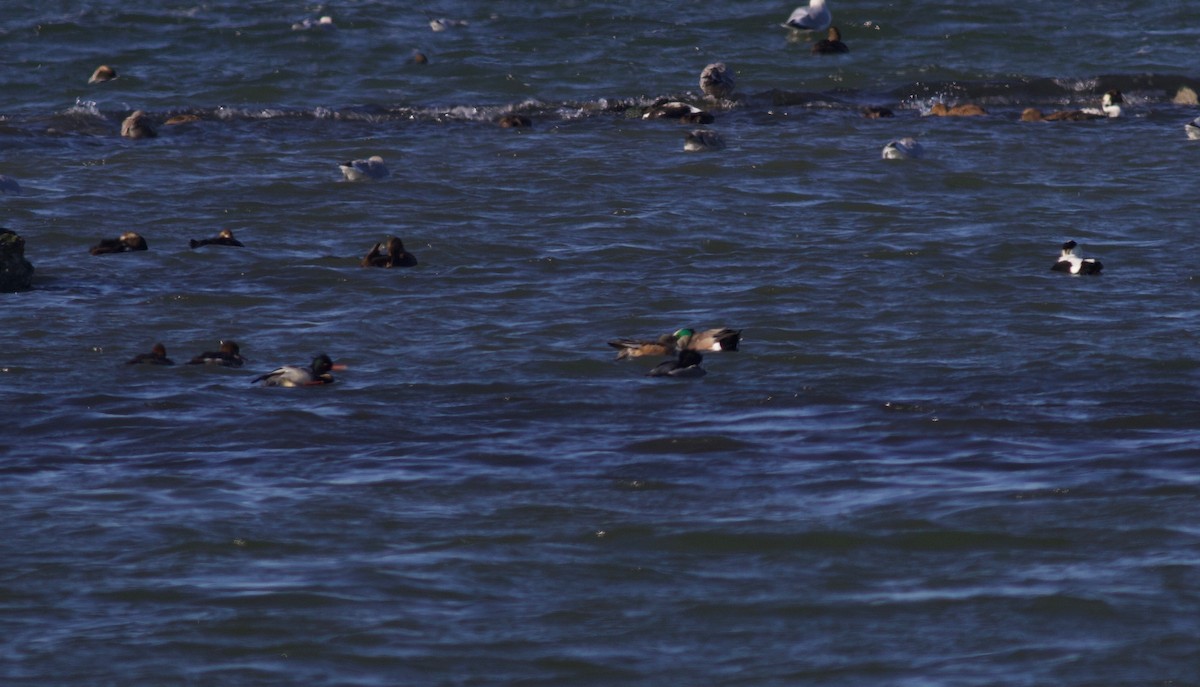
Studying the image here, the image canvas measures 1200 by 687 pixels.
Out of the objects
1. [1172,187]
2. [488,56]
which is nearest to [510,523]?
[1172,187]

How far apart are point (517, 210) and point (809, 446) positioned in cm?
1008

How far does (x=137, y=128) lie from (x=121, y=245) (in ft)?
25.7

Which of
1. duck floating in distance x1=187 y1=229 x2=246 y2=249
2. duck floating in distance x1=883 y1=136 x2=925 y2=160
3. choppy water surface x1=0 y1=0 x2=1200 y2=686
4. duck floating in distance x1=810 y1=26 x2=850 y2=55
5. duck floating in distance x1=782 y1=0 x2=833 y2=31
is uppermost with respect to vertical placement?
duck floating in distance x1=782 y1=0 x2=833 y2=31

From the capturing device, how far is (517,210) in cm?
2317

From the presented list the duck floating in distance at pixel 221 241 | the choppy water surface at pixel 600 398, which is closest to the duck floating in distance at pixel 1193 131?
the choppy water surface at pixel 600 398

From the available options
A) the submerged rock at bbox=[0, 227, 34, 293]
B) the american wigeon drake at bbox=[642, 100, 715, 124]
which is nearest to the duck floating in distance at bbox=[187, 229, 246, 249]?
the submerged rock at bbox=[0, 227, 34, 293]

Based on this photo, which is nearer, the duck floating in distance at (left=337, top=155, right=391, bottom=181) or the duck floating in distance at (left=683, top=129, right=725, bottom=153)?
the duck floating in distance at (left=337, top=155, right=391, bottom=181)

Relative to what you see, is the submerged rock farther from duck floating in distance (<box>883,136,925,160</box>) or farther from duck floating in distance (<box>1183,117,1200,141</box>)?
duck floating in distance (<box>1183,117,1200,141</box>)

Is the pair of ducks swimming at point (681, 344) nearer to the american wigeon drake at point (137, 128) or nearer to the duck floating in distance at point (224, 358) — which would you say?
the duck floating in distance at point (224, 358)

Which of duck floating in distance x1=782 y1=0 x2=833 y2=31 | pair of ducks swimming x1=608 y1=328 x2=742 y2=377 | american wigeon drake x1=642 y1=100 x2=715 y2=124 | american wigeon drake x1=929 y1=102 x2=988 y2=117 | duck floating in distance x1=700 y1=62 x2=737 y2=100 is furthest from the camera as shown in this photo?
duck floating in distance x1=782 y1=0 x2=833 y2=31

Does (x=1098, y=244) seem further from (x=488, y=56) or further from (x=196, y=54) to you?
(x=196, y=54)

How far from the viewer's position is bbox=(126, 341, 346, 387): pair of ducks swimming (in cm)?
1559

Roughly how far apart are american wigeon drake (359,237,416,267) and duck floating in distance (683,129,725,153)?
Answer: 719 cm

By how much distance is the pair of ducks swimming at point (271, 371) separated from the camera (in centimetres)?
1559
